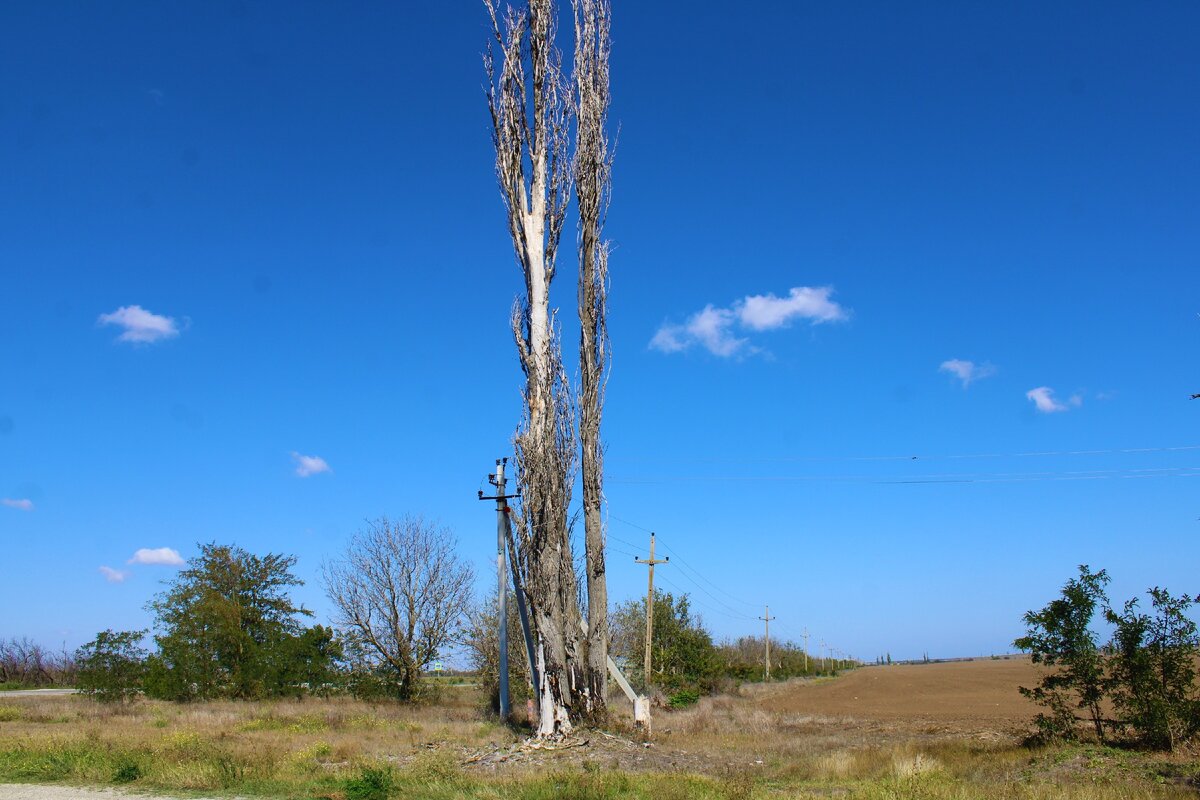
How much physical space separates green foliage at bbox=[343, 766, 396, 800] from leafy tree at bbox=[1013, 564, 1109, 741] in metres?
9.65

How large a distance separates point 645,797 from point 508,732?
9.66m

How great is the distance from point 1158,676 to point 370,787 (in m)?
11.2

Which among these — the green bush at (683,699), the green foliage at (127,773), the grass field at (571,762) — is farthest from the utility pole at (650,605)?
the green foliage at (127,773)

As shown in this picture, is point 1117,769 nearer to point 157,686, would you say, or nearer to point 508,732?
point 508,732

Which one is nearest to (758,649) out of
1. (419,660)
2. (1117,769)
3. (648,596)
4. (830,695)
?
(830,695)

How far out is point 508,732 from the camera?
18.1 meters

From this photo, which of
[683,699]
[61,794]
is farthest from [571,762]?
[683,699]

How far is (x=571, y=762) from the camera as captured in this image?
12672 millimetres

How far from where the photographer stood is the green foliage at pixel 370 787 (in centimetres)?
916

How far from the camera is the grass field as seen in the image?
955 centimetres

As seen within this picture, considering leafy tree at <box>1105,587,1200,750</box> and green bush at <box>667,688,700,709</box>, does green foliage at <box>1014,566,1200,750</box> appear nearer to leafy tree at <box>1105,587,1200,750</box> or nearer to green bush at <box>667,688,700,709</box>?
leafy tree at <box>1105,587,1200,750</box>

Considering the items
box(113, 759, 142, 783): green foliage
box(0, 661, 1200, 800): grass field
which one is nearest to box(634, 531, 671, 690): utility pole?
box(0, 661, 1200, 800): grass field

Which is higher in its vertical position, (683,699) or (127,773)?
(127,773)

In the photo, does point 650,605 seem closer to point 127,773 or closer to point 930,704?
point 930,704
